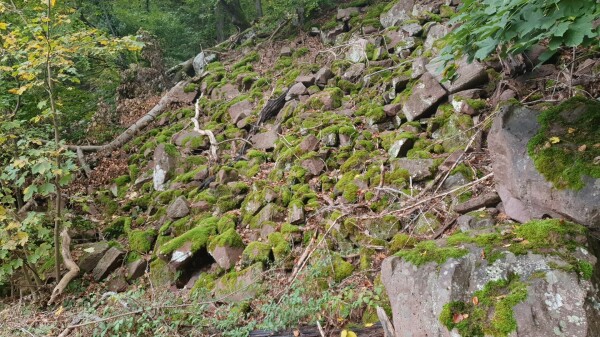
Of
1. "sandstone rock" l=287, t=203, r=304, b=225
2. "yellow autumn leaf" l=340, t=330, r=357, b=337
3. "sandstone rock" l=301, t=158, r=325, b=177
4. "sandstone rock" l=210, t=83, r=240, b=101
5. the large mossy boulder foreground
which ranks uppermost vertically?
the large mossy boulder foreground

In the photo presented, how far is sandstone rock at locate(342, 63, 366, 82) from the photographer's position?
8820mm

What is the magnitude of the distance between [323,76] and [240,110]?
2441 millimetres

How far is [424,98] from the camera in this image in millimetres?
6441

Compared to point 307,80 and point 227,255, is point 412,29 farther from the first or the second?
point 227,255

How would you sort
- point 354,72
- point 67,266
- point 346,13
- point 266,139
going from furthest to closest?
1. point 346,13
2. point 354,72
3. point 266,139
4. point 67,266

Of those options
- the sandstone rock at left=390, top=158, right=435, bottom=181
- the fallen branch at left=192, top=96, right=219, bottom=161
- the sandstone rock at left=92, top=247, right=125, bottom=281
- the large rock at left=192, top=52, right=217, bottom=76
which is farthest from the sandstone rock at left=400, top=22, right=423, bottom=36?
the large rock at left=192, top=52, right=217, bottom=76

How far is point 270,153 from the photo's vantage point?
27.1ft

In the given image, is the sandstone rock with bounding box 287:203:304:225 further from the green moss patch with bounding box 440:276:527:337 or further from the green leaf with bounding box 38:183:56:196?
the green leaf with bounding box 38:183:56:196

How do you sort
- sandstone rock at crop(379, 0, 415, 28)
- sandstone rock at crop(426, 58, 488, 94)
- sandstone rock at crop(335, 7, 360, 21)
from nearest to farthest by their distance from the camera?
sandstone rock at crop(426, 58, 488, 94) → sandstone rock at crop(379, 0, 415, 28) → sandstone rock at crop(335, 7, 360, 21)

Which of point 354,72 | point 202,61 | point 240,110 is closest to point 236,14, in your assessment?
point 202,61

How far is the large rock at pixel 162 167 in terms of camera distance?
873cm

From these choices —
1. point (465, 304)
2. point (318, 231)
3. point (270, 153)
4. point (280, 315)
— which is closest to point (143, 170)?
point (270, 153)

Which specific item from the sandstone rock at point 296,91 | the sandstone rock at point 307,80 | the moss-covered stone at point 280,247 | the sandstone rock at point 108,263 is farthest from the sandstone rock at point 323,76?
the sandstone rock at point 108,263

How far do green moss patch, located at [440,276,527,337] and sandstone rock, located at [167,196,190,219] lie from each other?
571 centimetres
